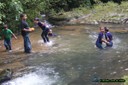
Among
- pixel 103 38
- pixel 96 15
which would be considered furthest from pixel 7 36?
pixel 96 15

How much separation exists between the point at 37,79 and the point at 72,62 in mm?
2319

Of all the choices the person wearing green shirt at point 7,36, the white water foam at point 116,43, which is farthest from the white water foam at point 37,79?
the white water foam at point 116,43

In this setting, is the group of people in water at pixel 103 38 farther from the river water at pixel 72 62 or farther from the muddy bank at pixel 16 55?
the muddy bank at pixel 16 55

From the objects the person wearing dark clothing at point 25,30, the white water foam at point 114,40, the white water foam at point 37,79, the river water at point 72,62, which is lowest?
the white water foam at point 114,40

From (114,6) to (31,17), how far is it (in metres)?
9.52

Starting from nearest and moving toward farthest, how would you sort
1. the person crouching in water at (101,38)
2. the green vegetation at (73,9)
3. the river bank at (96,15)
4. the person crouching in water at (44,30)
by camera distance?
the person crouching in water at (101,38) → the person crouching in water at (44,30) → the green vegetation at (73,9) → the river bank at (96,15)

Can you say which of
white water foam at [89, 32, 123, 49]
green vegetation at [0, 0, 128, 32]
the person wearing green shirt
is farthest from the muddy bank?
green vegetation at [0, 0, 128, 32]

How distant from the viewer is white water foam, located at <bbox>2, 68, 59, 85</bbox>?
10.9 meters

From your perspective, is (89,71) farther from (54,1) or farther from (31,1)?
(54,1)

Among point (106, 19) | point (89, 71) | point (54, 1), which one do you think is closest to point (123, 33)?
point (106, 19)

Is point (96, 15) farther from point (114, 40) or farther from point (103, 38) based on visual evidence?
point (103, 38)

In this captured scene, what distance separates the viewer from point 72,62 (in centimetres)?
1309

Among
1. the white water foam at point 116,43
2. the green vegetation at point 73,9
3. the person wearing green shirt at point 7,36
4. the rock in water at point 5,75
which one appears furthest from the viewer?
the green vegetation at point 73,9

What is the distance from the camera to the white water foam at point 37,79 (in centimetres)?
1091
